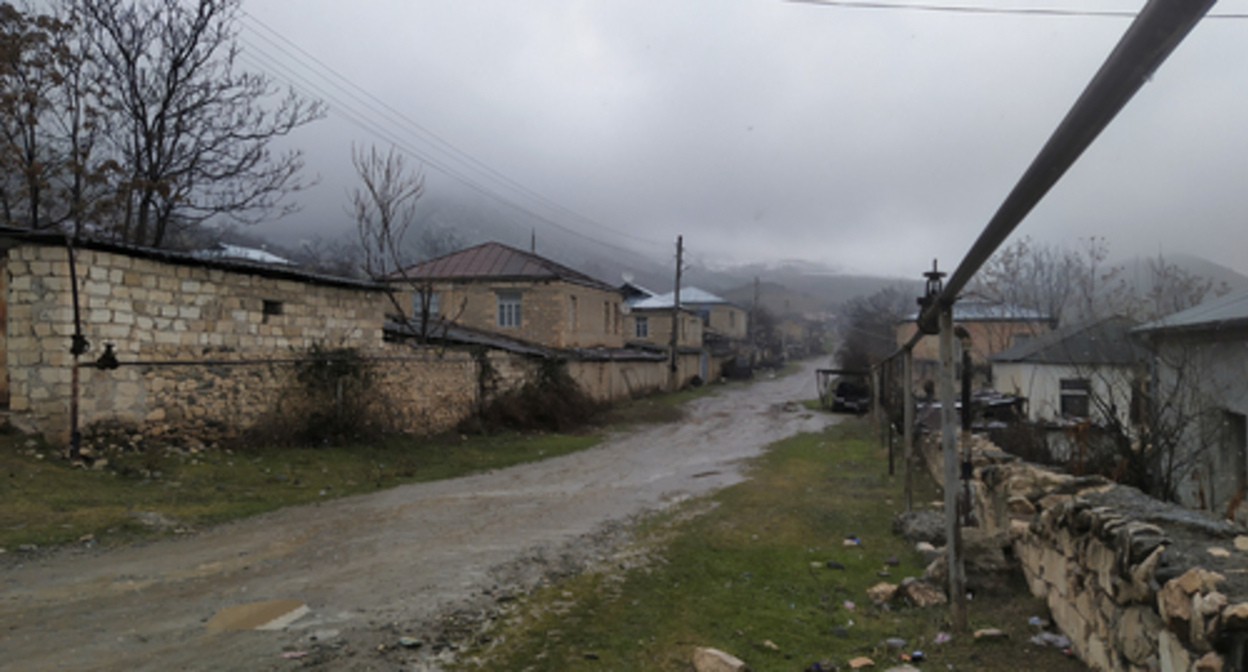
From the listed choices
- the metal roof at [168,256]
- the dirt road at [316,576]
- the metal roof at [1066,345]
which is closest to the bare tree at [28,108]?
the metal roof at [168,256]

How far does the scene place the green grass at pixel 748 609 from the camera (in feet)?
14.9

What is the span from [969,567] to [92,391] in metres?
12.2

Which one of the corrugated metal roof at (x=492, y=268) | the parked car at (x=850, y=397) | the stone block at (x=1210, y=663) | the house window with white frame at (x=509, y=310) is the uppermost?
the corrugated metal roof at (x=492, y=268)

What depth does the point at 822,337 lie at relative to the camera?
11750cm

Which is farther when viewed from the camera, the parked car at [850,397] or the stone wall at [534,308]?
the stone wall at [534,308]

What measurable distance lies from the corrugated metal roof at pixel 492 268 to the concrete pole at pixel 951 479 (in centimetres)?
2498

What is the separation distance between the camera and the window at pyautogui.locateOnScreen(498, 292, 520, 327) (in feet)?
100

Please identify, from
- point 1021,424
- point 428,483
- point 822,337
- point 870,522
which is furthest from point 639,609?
point 822,337

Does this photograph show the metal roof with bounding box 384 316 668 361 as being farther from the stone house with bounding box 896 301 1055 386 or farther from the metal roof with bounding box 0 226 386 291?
the stone house with bounding box 896 301 1055 386

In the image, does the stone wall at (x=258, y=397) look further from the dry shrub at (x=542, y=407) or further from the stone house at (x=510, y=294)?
the stone house at (x=510, y=294)

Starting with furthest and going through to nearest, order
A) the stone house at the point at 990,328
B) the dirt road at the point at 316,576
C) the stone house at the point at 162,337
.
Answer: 1. the stone house at the point at 990,328
2. the stone house at the point at 162,337
3. the dirt road at the point at 316,576

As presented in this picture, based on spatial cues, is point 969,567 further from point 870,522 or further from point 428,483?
point 428,483

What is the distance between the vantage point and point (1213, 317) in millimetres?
9156

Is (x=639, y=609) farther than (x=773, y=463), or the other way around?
(x=773, y=463)
